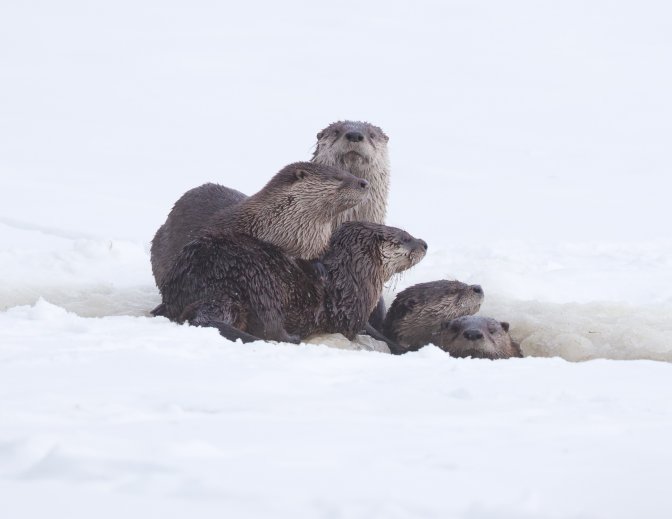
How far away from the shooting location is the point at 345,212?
5.05 m

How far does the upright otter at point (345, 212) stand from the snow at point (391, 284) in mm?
326

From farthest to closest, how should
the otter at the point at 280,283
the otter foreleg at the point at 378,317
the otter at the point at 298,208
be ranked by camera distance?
the otter foreleg at the point at 378,317 < the otter at the point at 298,208 < the otter at the point at 280,283

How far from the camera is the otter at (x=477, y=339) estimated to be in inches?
173

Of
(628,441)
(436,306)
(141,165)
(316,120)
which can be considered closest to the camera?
(628,441)

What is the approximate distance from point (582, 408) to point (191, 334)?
1.17 meters

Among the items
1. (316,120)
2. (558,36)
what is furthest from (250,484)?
(558,36)

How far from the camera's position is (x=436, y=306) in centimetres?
492

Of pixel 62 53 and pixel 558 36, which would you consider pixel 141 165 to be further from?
pixel 558 36

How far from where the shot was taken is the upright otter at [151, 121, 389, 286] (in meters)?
4.91

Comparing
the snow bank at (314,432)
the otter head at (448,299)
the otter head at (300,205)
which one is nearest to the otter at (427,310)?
the otter head at (448,299)

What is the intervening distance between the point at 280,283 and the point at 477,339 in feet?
2.60

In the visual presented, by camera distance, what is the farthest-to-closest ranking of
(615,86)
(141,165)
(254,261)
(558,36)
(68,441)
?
(558,36) → (615,86) → (141,165) → (254,261) → (68,441)

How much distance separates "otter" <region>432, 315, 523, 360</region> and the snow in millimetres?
246

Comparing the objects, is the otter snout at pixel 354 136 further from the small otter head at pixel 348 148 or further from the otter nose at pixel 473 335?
the otter nose at pixel 473 335
